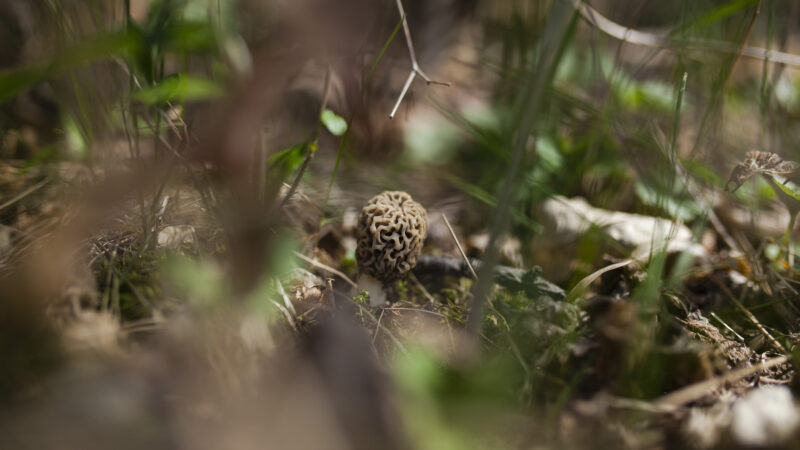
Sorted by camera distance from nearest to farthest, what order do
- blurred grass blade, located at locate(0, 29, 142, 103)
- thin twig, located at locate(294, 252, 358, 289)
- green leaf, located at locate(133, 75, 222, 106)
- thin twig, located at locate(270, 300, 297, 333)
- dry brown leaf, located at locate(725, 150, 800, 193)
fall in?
blurred grass blade, located at locate(0, 29, 142, 103) < green leaf, located at locate(133, 75, 222, 106) < thin twig, located at locate(270, 300, 297, 333) < dry brown leaf, located at locate(725, 150, 800, 193) < thin twig, located at locate(294, 252, 358, 289)

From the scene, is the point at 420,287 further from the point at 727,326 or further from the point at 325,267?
the point at 727,326

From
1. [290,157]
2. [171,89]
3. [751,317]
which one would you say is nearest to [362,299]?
[290,157]

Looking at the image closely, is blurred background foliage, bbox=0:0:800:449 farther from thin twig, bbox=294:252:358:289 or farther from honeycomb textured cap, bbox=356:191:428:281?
honeycomb textured cap, bbox=356:191:428:281

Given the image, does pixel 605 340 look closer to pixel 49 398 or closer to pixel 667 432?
pixel 667 432

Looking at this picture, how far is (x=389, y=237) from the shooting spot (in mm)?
1794

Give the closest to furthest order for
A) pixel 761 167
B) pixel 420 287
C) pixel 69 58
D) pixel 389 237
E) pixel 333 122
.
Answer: pixel 69 58
pixel 333 122
pixel 761 167
pixel 389 237
pixel 420 287

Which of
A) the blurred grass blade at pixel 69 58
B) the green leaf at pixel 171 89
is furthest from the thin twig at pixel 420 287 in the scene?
the blurred grass blade at pixel 69 58

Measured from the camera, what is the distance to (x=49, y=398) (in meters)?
0.95

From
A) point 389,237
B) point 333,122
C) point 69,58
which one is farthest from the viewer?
point 389,237

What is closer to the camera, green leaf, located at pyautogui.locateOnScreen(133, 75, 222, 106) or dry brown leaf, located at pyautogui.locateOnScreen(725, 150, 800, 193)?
green leaf, located at pyautogui.locateOnScreen(133, 75, 222, 106)

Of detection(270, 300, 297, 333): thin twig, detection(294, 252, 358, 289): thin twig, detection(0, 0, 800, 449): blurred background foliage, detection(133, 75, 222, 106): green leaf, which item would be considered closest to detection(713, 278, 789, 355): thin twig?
detection(0, 0, 800, 449): blurred background foliage

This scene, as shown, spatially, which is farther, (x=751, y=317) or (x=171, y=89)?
(x=751, y=317)

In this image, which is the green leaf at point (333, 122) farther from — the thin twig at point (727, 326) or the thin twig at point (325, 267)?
the thin twig at point (727, 326)

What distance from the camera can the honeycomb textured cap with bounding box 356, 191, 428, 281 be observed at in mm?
1815
